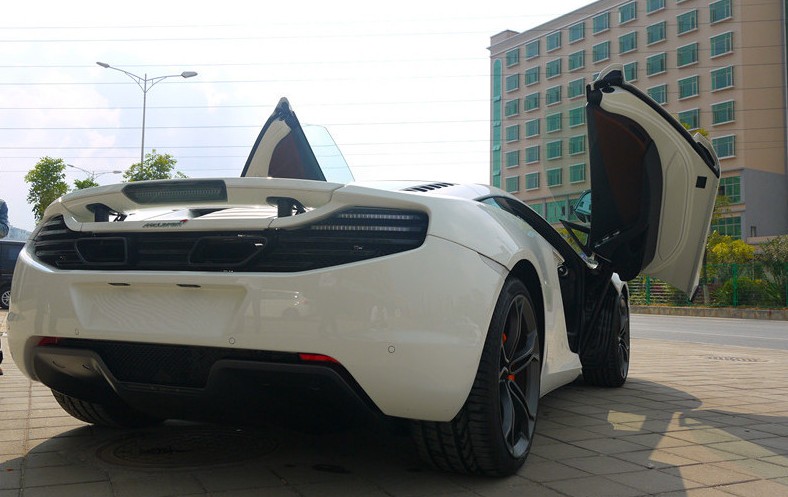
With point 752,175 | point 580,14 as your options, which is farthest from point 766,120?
point 580,14

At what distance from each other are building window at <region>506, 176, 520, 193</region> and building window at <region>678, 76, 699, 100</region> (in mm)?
16807

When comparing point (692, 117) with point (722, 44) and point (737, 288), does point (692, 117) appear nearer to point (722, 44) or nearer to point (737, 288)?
point (722, 44)

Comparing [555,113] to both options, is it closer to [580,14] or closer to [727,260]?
[727,260]

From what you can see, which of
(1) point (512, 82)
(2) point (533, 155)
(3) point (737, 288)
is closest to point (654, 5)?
(1) point (512, 82)

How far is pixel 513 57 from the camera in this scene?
243 feet

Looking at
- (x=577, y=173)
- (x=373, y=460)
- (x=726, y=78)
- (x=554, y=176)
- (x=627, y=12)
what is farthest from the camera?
(x=627, y=12)

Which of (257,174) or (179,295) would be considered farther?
(257,174)

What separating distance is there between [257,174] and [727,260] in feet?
103

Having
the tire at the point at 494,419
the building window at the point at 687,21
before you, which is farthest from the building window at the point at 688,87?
the tire at the point at 494,419

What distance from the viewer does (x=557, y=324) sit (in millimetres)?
3646

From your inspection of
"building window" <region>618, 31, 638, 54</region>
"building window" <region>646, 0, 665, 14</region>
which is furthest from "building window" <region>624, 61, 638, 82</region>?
"building window" <region>646, 0, 665, 14</region>

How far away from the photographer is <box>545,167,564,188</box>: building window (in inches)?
189

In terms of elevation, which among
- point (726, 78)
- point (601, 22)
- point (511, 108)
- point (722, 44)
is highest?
point (601, 22)

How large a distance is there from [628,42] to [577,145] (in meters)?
63.5
